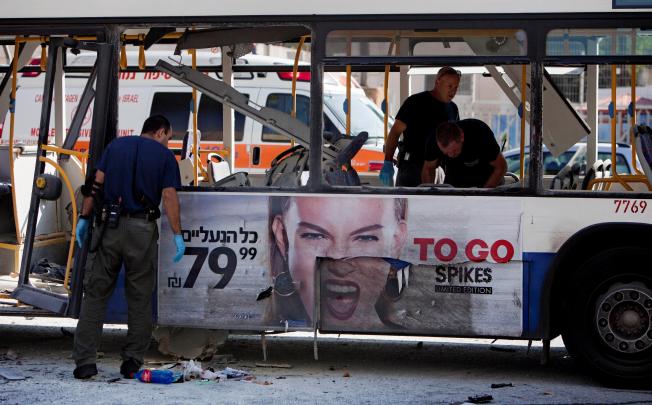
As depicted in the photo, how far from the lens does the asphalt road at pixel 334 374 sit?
8359 millimetres

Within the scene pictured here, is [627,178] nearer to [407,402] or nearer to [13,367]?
[407,402]

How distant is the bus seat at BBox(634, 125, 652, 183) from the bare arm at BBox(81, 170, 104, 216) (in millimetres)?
3906

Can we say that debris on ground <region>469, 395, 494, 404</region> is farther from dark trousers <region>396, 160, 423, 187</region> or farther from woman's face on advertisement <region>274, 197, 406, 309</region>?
dark trousers <region>396, 160, 423, 187</region>

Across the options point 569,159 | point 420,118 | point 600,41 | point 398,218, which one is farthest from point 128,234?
point 569,159

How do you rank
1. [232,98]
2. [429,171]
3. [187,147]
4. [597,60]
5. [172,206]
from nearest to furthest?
[597,60] < [172,206] < [429,171] < [232,98] < [187,147]

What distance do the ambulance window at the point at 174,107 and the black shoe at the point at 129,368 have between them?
946 centimetres

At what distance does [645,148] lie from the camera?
30.0 feet

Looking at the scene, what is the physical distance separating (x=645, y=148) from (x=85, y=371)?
435cm

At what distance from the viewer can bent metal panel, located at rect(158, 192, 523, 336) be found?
29.0 feet

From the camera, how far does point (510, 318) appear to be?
884 centimetres

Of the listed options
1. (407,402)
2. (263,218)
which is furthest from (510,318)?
(263,218)

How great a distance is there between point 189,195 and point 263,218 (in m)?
0.58

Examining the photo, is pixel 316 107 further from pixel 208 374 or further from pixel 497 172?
pixel 208 374

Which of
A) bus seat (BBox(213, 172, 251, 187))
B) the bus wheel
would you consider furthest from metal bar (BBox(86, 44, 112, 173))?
the bus wheel
